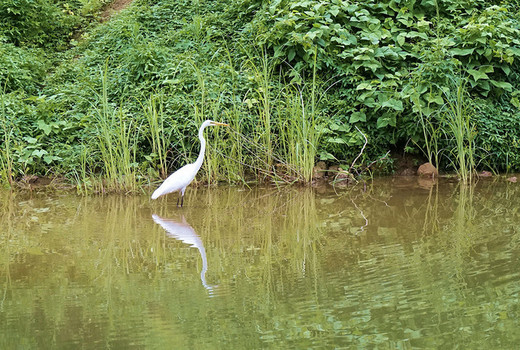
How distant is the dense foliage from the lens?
330 inches

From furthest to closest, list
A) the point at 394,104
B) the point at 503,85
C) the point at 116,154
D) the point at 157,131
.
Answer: the point at 503,85 < the point at 394,104 < the point at 157,131 < the point at 116,154

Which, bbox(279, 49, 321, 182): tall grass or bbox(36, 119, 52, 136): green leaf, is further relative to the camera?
bbox(36, 119, 52, 136): green leaf

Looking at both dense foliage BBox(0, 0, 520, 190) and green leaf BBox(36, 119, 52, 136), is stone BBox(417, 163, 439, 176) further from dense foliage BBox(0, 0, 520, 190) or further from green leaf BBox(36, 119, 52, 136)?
green leaf BBox(36, 119, 52, 136)

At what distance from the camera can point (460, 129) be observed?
802 cm

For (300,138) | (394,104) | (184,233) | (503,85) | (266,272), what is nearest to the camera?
(266,272)

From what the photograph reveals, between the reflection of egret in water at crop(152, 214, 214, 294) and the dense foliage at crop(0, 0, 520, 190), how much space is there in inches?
61.0

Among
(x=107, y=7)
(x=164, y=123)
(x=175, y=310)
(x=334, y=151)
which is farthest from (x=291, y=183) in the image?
(x=107, y=7)

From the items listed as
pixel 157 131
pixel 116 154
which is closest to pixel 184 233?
pixel 116 154

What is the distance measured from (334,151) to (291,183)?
83cm

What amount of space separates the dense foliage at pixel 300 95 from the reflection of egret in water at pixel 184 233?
5.09 ft

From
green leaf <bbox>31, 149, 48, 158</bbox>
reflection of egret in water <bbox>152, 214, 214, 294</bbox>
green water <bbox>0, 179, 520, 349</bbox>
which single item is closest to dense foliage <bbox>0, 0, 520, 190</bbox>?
green leaf <bbox>31, 149, 48, 158</bbox>

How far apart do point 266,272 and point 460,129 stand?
13.9ft

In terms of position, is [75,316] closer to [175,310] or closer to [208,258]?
[175,310]

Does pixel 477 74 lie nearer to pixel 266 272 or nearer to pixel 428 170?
pixel 428 170
